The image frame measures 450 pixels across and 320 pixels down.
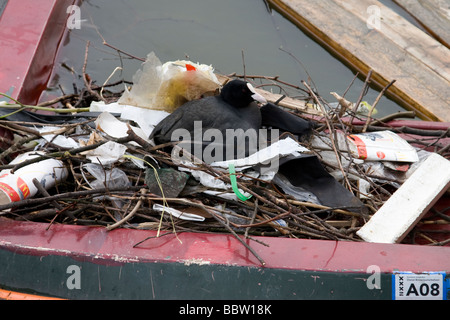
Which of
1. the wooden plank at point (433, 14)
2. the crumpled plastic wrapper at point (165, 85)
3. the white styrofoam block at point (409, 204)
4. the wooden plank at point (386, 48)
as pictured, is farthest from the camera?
the wooden plank at point (433, 14)

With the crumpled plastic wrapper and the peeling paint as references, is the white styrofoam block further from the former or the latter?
the crumpled plastic wrapper

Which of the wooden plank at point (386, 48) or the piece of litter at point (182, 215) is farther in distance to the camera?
the wooden plank at point (386, 48)

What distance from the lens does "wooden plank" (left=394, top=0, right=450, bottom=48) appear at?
381cm

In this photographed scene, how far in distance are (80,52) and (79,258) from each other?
187cm

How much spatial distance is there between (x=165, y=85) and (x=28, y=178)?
80 centimetres

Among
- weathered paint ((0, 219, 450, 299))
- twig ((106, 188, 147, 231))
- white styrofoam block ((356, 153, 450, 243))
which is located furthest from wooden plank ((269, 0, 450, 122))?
twig ((106, 188, 147, 231))

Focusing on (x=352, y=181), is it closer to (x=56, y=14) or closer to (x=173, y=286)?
(x=173, y=286)

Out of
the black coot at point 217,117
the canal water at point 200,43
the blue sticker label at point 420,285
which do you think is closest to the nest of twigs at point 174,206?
the black coot at point 217,117

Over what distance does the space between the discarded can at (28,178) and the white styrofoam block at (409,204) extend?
1.24 metres

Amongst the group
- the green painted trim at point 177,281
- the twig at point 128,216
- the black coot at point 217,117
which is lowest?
the green painted trim at point 177,281

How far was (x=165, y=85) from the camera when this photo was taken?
2.61m

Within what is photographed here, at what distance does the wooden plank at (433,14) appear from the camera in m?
3.81

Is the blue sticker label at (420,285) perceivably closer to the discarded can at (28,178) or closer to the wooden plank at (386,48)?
the discarded can at (28,178)
